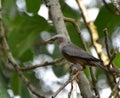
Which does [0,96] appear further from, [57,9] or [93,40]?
[93,40]

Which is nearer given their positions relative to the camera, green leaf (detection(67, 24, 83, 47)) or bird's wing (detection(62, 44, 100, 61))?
bird's wing (detection(62, 44, 100, 61))

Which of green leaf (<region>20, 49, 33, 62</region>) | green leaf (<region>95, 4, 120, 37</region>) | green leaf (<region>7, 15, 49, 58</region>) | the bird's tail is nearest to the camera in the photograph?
the bird's tail

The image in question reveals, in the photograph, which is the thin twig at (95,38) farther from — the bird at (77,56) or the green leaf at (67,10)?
the green leaf at (67,10)

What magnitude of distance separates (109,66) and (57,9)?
10.8 inches

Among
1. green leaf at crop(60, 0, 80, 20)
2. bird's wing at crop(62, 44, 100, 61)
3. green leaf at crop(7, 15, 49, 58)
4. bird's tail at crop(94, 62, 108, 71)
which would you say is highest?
bird's wing at crop(62, 44, 100, 61)

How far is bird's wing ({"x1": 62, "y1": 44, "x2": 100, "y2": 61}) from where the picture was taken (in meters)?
1.64

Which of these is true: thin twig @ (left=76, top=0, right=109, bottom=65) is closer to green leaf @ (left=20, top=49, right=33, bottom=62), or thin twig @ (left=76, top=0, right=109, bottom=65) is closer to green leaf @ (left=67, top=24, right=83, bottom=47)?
green leaf @ (left=67, top=24, right=83, bottom=47)

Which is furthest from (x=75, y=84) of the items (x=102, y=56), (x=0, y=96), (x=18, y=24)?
(x=18, y=24)

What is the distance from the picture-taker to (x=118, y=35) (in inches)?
108

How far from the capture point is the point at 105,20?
7.23 feet

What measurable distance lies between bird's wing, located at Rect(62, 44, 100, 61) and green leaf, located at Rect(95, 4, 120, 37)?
0.49 m

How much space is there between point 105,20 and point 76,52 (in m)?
0.56

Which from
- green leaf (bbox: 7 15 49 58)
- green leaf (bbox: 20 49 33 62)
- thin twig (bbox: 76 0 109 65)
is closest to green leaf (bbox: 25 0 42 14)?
thin twig (bbox: 76 0 109 65)

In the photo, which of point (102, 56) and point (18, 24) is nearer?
point (102, 56)
